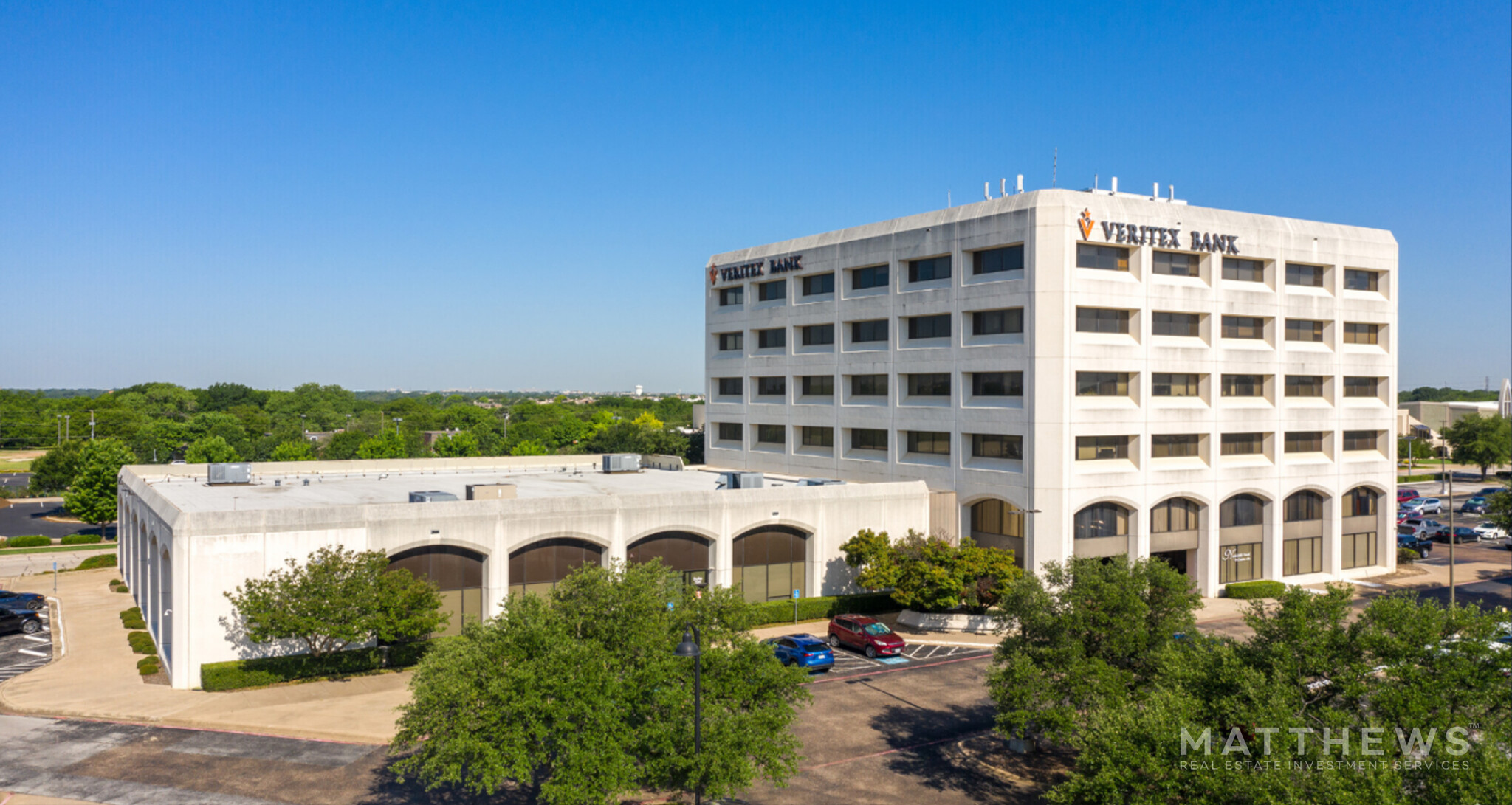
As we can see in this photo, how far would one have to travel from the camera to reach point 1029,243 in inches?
2114

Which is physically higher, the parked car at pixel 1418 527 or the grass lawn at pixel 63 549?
the parked car at pixel 1418 527

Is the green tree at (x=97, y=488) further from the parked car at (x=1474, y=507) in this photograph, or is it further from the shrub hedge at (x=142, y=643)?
the parked car at (x=1474, y=507)

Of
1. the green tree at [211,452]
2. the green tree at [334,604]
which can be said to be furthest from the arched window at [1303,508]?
the green tree at [211,452]

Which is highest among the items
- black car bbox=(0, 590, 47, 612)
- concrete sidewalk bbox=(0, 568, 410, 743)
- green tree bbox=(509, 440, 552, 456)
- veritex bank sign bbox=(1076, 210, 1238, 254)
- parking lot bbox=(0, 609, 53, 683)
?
veritex bank sign bbox=(1076, 210, 1238, 254)

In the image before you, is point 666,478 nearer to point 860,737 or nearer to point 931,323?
point 931,323

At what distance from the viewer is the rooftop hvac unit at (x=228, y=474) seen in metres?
59.4

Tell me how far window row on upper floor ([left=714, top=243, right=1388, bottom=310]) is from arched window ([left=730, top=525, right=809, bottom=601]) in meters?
18.6

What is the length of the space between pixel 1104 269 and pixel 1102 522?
1485 cm

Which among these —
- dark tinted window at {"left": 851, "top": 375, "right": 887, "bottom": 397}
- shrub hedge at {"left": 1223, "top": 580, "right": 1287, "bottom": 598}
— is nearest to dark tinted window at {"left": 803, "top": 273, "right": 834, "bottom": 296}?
dark tinted window at {"left": 851, "top": 375, "right": 887, "bottom": 397}

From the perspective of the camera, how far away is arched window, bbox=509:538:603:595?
1791 inches

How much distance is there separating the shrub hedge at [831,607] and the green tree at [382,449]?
83985mm

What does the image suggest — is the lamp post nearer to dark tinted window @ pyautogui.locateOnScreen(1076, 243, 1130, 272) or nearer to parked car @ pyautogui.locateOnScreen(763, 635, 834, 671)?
parked car @ pyautogui.locateOnScreen(763, 635, 834, 671)

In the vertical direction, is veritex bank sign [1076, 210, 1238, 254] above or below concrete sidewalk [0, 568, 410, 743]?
above

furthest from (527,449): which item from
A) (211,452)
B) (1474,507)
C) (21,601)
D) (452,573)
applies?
(1474,507)
